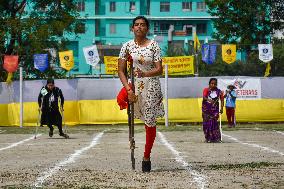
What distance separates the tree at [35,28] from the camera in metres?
47.2

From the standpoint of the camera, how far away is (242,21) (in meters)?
61.4

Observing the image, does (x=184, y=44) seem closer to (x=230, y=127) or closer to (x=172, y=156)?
(x=230, y=127)

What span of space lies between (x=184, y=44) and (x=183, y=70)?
7475 centimetres

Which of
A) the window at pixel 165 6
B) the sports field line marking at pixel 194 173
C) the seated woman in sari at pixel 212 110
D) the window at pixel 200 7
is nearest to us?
the sports field line marking at pixel 194 173

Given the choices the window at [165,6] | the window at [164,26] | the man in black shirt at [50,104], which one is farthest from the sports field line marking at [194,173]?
the window at [164,26]

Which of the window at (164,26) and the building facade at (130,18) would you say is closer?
the building facade at (130,18)

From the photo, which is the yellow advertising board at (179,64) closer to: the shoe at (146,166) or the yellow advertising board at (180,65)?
the yellow advertising board at (180,65)

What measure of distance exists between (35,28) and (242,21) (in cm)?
1863

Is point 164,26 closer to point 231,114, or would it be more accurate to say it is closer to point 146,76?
point 231,114

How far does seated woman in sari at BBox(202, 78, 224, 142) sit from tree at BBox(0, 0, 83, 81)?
82.3 ft

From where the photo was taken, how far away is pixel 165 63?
122 ft

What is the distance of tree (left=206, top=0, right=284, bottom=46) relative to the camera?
60781 mm

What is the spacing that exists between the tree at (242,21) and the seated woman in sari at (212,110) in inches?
1505

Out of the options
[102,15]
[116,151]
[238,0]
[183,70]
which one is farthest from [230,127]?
[102,15]
